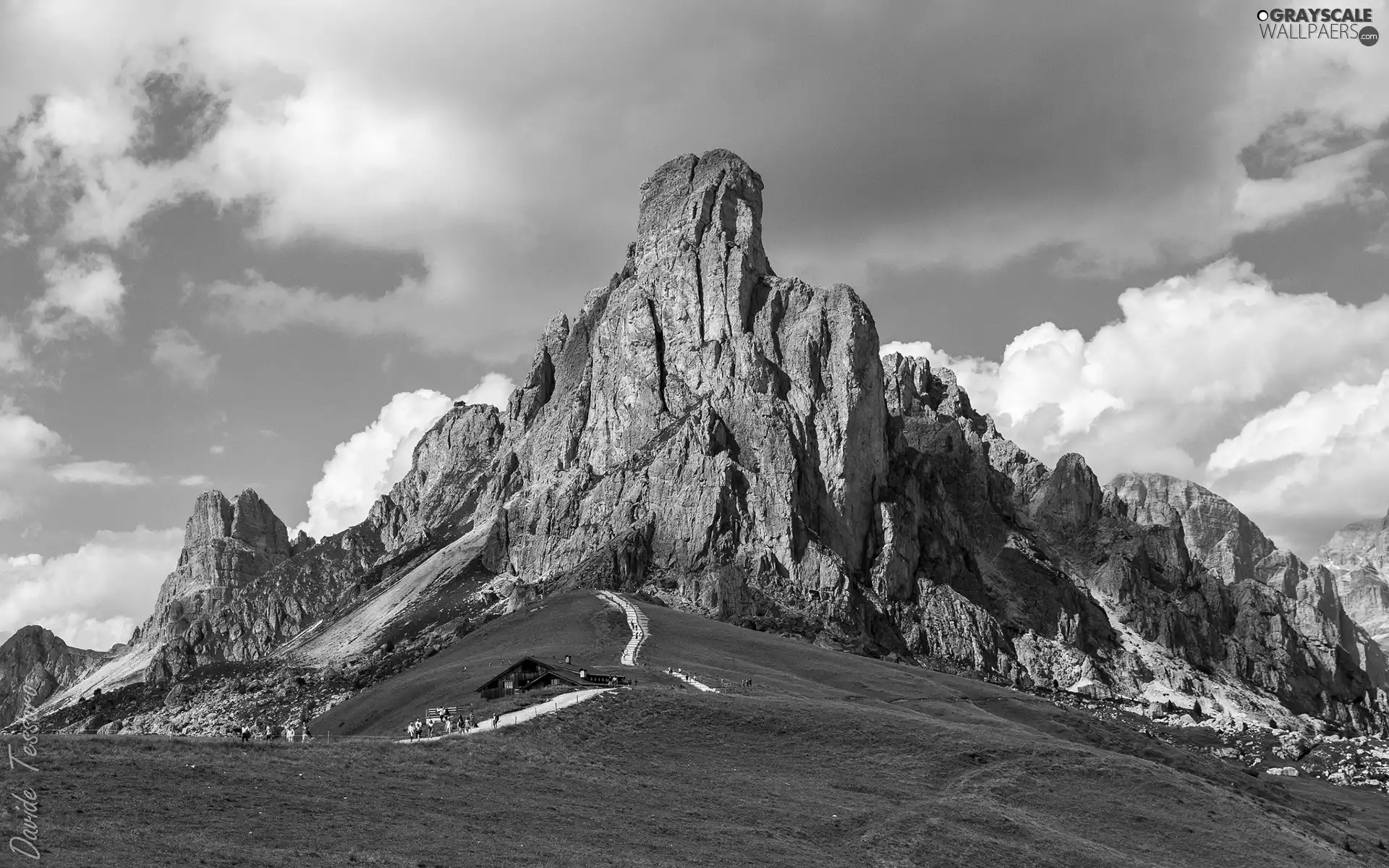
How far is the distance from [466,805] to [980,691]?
4482 inches

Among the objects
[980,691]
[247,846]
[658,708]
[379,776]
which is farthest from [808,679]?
[247,846]

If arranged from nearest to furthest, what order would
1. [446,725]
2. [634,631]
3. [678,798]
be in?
[678,798] < [446,725] < [634,631]

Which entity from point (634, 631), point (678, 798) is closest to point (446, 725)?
point (678, 798)

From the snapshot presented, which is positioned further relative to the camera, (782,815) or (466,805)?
(782,815)

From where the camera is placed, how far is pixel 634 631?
551 ft

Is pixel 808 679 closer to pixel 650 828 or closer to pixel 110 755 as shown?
pixel 650 828

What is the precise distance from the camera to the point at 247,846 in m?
47.4

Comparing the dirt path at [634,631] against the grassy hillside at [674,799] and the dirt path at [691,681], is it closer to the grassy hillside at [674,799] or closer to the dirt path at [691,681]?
the dirt path at [691,681]

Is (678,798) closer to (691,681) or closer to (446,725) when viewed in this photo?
(446,725)

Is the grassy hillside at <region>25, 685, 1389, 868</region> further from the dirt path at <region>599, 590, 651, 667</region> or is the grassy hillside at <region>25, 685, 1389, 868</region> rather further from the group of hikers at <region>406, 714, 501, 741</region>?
the dirt path at <region>599, 590, 651, 667</region>

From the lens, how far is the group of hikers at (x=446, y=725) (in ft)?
257

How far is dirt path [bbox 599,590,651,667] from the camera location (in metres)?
139

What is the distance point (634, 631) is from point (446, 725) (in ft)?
286

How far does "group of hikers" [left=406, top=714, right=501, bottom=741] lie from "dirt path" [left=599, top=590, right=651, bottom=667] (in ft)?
150
